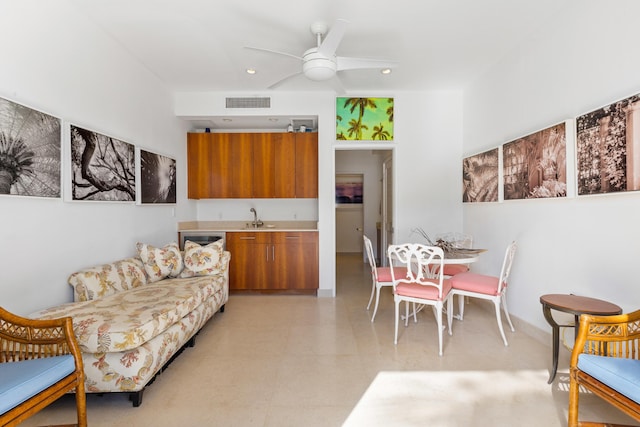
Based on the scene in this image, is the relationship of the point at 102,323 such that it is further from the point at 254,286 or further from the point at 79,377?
the point at 254,286

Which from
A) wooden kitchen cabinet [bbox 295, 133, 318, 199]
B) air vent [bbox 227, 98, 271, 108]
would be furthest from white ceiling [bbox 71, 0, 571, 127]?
wooden kitchen cabinet [bbox 295, 133, 318, 199]

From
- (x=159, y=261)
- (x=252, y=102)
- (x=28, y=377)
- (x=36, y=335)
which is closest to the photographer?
(x=28, y=377)

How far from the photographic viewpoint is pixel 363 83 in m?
3.98

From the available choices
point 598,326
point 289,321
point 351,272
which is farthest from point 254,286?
point 598,326

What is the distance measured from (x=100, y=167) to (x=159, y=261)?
3.53 feet

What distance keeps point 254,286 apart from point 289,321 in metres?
1.19

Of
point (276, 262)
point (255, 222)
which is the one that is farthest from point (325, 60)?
point (255, 222)

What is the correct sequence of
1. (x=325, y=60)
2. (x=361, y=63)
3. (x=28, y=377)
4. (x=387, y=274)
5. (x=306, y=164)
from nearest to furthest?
(x=28, y=377) → (x=325, y=60) → (x=361, y=63) → (x=387, y=274) → (x=306, y=164)

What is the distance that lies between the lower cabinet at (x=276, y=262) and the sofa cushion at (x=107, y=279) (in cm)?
148

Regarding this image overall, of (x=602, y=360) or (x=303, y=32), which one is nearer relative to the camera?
(x=602, y=360)

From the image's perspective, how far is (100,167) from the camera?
2.76m

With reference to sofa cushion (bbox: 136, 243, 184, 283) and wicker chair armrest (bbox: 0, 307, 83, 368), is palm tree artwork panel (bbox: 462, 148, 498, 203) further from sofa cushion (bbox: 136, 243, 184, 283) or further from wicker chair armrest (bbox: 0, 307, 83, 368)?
wicker chair armrest (bbox: 0, 307, 83, 368)

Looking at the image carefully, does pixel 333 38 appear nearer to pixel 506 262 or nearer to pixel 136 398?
pixel 506 262

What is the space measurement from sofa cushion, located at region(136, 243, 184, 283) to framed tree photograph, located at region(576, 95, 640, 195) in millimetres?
3814
